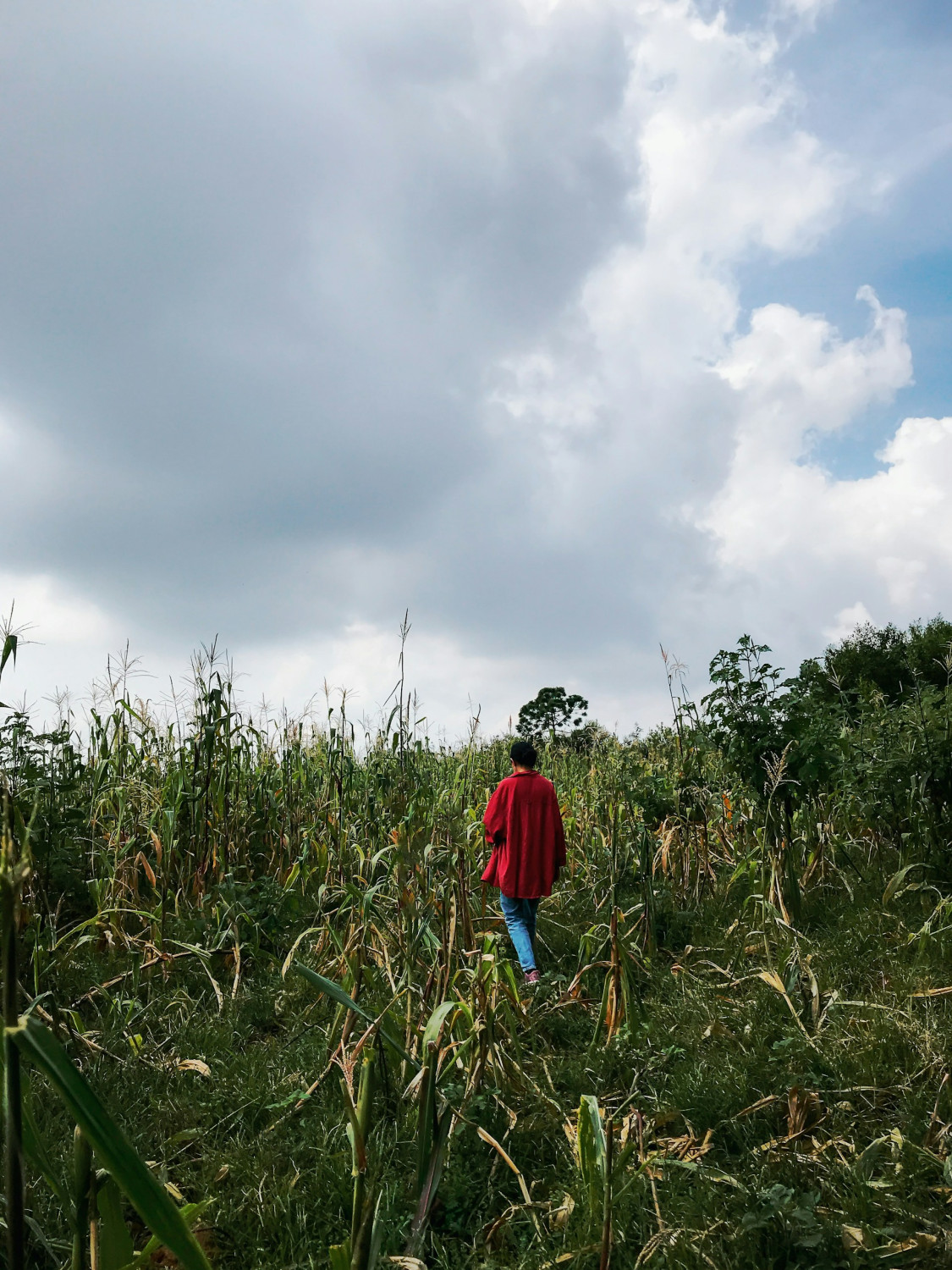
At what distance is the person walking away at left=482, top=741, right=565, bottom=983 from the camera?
579 cm

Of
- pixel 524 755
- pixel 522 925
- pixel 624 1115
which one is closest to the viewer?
pixel 624 1115

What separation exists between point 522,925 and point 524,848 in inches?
22.3

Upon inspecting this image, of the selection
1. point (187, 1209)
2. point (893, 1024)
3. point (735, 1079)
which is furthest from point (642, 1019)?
point (187, 1209)

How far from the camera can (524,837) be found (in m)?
5.96

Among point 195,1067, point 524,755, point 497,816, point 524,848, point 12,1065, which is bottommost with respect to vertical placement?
point 195,1067

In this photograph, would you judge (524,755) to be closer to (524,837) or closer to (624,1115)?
(524,837)

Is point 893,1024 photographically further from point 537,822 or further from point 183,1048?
point 183,1048

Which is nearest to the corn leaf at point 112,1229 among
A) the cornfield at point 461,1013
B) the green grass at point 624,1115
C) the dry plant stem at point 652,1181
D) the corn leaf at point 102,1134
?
the cornfield at point 461,1013

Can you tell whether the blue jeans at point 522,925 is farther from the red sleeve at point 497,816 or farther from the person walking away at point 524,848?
the red sleeve at point 497,816

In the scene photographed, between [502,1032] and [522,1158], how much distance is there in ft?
2.72

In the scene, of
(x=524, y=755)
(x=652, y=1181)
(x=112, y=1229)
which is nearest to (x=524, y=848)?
(x=524, y=755)

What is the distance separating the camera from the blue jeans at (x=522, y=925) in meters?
5.73

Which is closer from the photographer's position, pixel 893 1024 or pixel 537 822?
pixel 893 1024

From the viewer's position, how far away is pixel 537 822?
6.05 metres
